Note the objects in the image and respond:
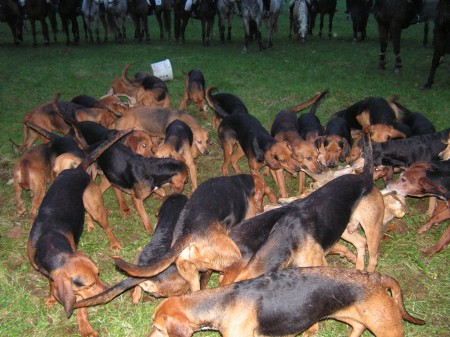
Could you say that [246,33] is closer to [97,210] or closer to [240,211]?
[97,210]

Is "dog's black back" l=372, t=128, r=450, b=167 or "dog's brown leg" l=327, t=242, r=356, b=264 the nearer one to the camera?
"dog's brown leg" l=327, t=242, r=356, b=264

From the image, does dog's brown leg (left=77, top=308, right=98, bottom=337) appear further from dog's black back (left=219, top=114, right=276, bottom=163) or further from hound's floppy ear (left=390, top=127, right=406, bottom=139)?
hound's floppy ear (left=390, top=127, right=406, bottom=139)

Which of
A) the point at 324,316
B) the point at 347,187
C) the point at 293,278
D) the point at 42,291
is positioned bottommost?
the point at 42,291

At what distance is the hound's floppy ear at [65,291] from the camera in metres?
3.59

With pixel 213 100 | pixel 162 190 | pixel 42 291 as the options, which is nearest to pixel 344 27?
pixel 213 100

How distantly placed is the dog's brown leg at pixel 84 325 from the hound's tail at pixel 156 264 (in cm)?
98

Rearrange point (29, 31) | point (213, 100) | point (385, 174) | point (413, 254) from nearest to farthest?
point (413, 254) < point (385, 174) < point (213, 100) < point (29, 31)

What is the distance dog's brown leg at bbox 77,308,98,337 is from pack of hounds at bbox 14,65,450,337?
0.01m

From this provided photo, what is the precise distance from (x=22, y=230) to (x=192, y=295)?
10.7ft

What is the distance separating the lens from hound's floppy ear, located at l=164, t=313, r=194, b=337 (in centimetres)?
312

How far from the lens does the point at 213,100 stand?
805 cm

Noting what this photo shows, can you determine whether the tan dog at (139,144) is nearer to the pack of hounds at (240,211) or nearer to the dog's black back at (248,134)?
the pack of hounds at (240,211)

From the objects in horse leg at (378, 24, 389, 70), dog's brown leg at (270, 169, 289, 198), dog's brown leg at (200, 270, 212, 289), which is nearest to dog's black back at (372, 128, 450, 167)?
dog's brown leg at (270, 169, 289, 198)

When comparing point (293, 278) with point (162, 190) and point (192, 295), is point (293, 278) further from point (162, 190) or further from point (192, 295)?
point (162, 190)
